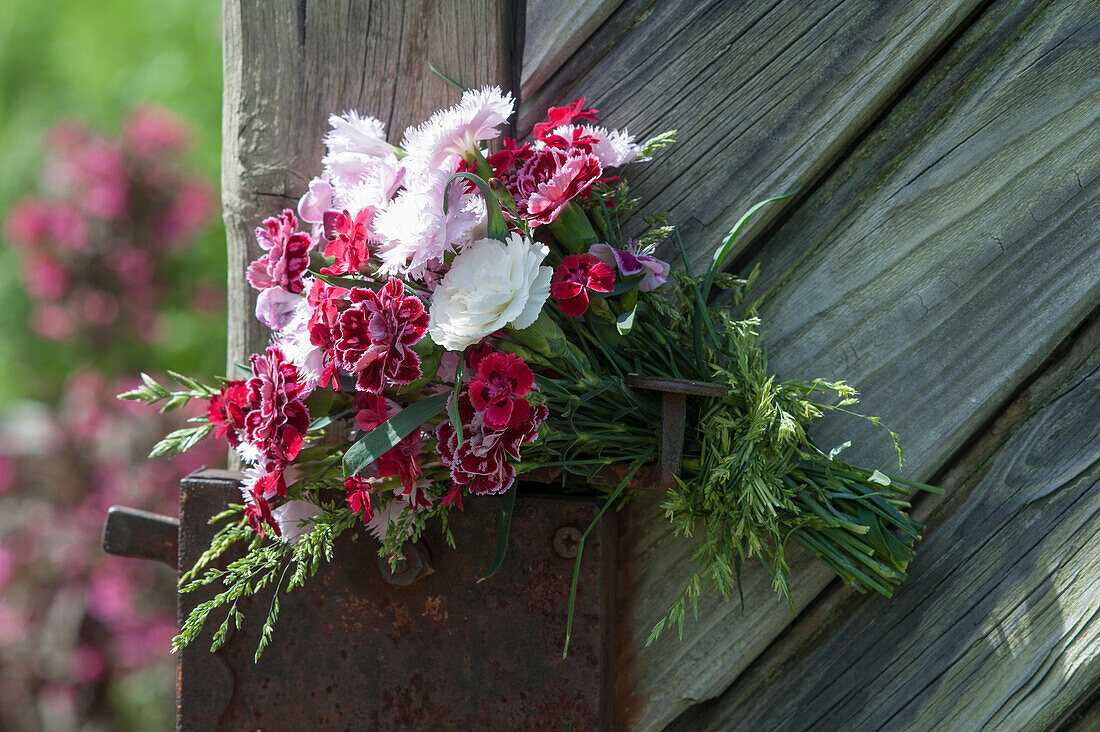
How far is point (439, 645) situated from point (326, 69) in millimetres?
797

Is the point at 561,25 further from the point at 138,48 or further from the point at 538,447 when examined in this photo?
the point at 138,48

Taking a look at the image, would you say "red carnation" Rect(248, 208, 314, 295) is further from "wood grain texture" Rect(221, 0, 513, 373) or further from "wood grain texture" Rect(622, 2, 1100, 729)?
"wood grain texture" Rect(622, 2, 1100, 729)

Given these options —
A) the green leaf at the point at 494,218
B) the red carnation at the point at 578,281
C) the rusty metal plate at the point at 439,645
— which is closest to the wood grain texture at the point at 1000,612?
the rusty metal plate at the point at 439,645

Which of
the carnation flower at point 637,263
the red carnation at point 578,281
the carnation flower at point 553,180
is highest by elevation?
the carnation flower at point 553,180

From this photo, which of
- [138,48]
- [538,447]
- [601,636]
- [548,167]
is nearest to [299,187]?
[548,167]

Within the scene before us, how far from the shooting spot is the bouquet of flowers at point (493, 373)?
2.46 feet

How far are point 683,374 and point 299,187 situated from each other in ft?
1.94

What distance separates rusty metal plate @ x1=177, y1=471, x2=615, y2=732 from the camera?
3.17 ft

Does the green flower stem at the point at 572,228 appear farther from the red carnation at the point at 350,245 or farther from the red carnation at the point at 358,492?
the red carnation at the point at 358,492

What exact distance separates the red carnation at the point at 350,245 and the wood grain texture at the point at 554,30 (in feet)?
1.16

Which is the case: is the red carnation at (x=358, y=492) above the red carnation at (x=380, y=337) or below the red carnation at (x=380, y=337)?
below

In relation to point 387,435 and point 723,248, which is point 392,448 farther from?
point 723,248

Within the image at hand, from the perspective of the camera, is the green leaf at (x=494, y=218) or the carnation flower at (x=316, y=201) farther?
the carnation flower at (x=316, y=201)

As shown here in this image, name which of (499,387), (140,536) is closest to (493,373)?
(499,387)
